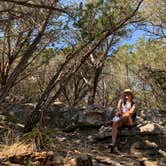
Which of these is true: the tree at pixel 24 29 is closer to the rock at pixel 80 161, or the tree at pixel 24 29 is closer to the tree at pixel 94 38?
the tree at pixel 94 38

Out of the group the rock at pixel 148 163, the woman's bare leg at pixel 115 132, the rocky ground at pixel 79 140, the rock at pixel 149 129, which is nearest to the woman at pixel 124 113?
the woman's bare leg at pixel 115 132

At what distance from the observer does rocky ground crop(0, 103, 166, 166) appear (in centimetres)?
755

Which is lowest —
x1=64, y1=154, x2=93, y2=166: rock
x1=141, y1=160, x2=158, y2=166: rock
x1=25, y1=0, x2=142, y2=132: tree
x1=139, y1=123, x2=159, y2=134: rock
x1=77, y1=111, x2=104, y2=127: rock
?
x1=141, y1=160, x2=158, y2=166: rock

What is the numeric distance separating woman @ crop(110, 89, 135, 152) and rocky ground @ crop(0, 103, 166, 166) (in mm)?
529

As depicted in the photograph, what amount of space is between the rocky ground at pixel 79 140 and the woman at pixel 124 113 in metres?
0.53

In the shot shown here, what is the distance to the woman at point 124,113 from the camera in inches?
375

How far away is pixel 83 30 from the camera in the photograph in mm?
8914

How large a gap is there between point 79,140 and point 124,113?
75.7 inches

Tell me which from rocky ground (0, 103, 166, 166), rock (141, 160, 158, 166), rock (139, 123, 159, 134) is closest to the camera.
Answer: rocky ground (0, 103, 166, 166)

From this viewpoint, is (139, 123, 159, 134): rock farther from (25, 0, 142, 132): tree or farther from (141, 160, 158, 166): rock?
(25, 0, 142, 132): tree

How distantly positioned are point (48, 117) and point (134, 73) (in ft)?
51.2

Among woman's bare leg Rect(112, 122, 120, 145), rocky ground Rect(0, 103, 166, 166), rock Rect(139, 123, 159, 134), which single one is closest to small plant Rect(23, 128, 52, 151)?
rocky ground Rect(0, 103, 166, 166)

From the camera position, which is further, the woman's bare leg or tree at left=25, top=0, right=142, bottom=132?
tree at left=25, top=0, right=142, bottom=132

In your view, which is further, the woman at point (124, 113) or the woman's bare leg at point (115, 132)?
the woman at point (124, 113)
